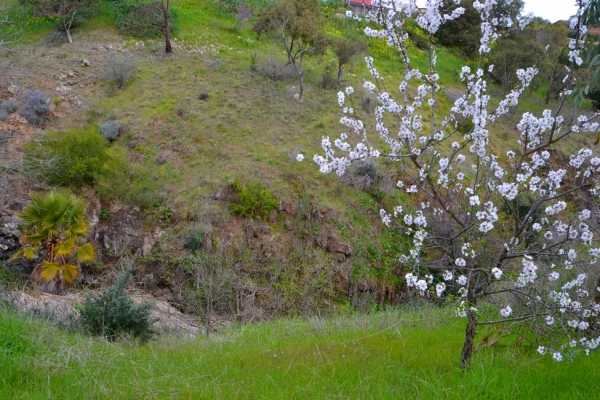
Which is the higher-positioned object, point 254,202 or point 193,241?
point 254,202

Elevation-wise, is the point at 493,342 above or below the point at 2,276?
above

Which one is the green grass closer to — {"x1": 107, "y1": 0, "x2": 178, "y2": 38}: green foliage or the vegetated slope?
the vegetated slope

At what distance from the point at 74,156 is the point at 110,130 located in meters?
2.65

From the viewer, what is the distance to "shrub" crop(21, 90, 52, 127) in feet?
47.2

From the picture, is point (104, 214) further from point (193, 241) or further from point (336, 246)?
point (336, 246)

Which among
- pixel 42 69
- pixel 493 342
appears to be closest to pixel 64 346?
pixel 493 342

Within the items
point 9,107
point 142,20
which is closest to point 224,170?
point 9,107

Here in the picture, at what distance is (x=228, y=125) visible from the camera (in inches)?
600

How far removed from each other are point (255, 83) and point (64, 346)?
15311 millimetres

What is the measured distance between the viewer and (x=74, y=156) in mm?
11984

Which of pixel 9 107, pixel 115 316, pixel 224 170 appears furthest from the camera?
pixel 9 107

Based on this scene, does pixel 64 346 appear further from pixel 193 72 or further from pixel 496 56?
pixel 496 56

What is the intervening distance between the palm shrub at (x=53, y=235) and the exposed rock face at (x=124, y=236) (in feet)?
6.40

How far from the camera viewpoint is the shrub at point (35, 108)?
566 inches
